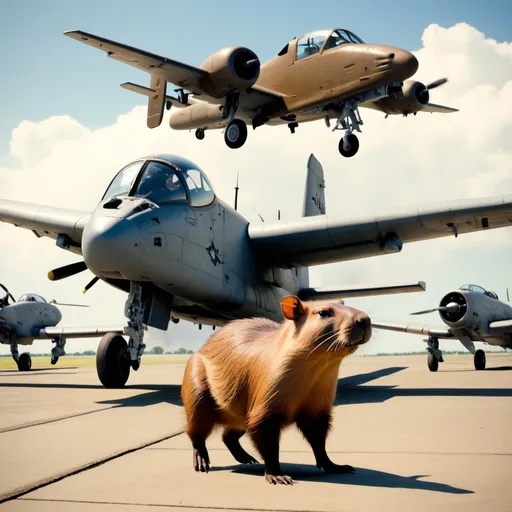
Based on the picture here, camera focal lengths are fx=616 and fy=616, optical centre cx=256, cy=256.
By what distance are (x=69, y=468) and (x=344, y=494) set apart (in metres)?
1.82

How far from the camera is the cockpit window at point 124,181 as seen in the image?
9.75m

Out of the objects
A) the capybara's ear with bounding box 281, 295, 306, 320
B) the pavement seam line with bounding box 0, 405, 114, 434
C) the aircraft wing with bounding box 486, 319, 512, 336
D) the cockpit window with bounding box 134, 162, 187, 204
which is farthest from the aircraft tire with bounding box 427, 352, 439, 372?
the capybara's ear with bounding box 281, 295, 306, 320

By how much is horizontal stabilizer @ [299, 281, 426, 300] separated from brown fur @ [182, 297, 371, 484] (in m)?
10.1

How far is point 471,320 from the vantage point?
1852 cm

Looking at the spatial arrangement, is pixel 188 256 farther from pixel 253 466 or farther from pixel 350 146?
pixel 350 146

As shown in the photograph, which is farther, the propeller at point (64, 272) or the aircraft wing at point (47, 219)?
the aircraft wing at point (47, 219)

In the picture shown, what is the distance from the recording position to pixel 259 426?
340 cm

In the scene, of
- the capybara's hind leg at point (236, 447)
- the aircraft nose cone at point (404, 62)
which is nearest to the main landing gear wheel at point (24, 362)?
the aircraft nose cone at point (404, 62)

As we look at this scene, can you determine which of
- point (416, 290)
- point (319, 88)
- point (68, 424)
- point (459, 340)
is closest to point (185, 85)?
point (319, 88)

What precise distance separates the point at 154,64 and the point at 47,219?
595cm

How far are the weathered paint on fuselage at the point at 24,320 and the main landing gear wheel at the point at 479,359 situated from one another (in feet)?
55.2

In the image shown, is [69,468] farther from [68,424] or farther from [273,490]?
[68,424]

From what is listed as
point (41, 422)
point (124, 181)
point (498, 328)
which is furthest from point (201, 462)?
point (498, 328)

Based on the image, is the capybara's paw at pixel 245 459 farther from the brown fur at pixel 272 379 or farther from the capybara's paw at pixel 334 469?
Answer: the capybara's paw at pixel 334 469
